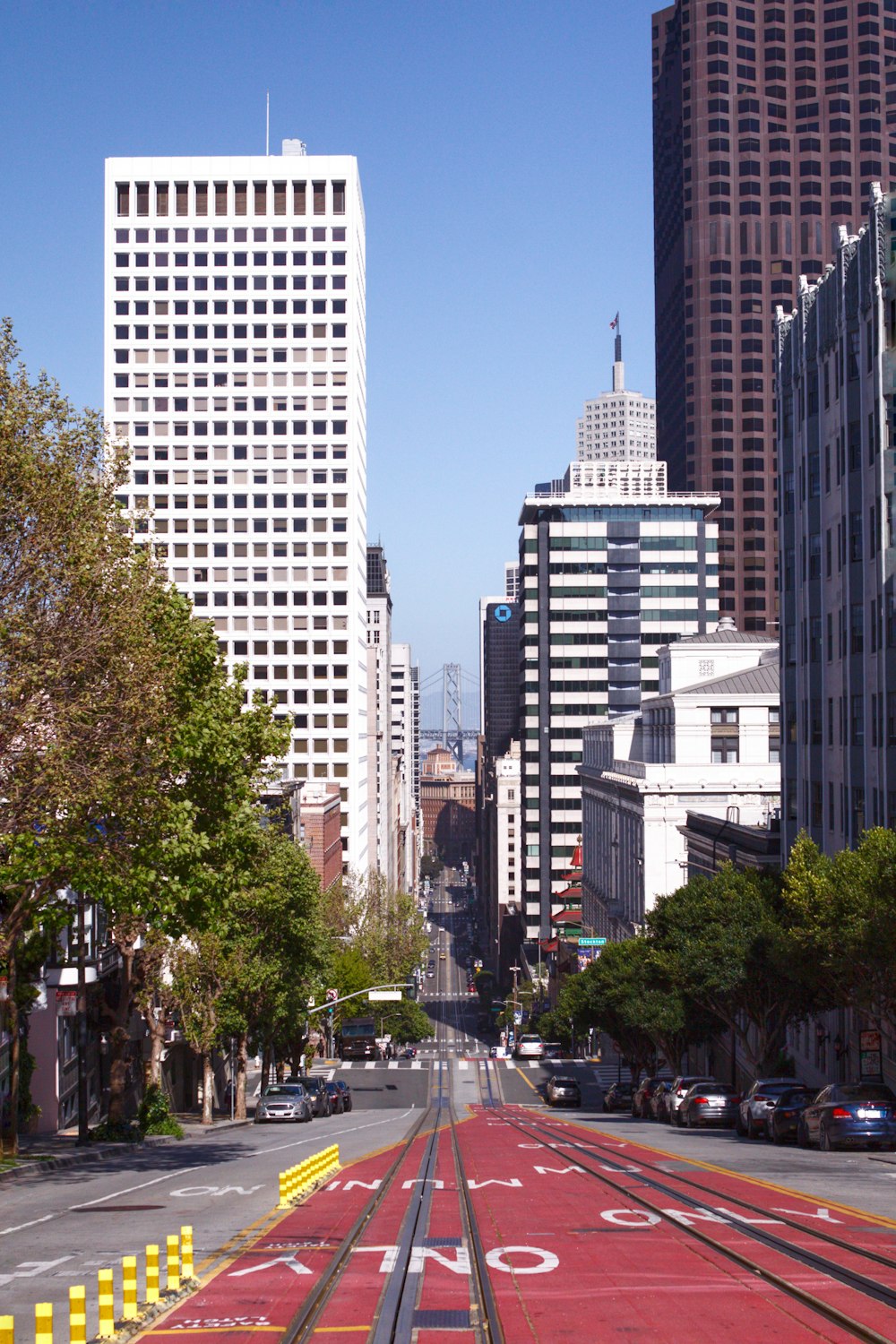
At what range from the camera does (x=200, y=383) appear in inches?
5266

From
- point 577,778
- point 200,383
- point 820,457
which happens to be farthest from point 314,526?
point 820,457

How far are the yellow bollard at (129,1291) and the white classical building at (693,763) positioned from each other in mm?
77206

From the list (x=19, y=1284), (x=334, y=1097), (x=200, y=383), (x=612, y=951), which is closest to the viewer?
(x=19, y=1284)

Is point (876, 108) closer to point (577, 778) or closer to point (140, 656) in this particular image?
point (577, 778)

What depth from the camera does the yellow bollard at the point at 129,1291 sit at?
43.7 feet

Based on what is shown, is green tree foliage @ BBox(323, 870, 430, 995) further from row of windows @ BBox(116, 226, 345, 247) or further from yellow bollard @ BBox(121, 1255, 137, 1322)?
yellow bollard @ BBox(121, 1255, 137, 1322)

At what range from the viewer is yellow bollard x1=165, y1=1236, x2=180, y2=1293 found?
14.5 metres

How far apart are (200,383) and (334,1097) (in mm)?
84159

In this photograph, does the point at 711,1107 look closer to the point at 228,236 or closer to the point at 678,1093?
the point at 678,1093

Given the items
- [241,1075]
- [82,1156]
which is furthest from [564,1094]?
[82,1156]

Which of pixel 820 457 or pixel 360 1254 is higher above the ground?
pixel 820 457

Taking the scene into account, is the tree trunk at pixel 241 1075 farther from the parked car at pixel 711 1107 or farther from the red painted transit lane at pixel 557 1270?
the red painted transit lane at pixel 557 1270

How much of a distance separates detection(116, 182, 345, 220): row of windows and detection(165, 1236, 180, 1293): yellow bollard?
127429mm

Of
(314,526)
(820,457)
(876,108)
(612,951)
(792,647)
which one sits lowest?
(612,951)
